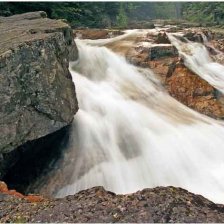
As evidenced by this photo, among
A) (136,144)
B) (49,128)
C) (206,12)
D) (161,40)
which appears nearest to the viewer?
(49,128)

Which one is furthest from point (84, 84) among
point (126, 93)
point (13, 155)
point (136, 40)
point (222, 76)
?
point (222, 76)

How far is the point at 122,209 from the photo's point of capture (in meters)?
4.76

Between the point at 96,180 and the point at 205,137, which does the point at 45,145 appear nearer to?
the point at 96,180

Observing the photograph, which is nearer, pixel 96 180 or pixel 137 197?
pixel 137 197

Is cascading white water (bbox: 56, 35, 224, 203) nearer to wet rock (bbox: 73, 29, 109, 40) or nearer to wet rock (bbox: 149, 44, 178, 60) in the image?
wet rock (bbox: 149, 44, 178, 60)

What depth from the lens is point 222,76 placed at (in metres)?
17.7

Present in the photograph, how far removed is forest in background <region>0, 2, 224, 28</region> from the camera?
21.8m

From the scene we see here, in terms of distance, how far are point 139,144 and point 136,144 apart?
0.07 meters

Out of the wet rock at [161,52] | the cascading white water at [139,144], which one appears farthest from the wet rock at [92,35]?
the cascading white water at [139,144]

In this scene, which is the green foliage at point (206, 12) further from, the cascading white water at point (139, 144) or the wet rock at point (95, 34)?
the cascading white water at point (139, 144)

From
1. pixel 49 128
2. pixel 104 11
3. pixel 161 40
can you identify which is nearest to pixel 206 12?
pixel 104 11

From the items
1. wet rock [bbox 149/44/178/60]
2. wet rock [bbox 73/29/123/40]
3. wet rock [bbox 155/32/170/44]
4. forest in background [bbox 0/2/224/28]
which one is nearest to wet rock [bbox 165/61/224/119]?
wet rock [bbox 149/44/178/60]

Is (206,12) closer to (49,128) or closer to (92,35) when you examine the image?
(92,35)

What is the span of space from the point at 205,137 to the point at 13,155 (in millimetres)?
4981
